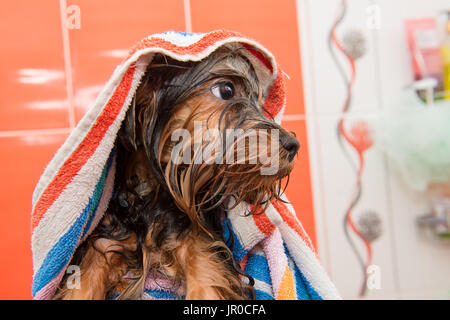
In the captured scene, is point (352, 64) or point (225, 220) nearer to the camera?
point (225, 220)

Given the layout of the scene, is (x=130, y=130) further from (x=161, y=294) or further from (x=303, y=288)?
(x=303, y=288)

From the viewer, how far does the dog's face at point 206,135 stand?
62cm

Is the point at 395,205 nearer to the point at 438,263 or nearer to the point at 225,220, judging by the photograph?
the point at 438,263

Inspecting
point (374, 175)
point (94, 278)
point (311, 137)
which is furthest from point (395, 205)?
point (94, 278)

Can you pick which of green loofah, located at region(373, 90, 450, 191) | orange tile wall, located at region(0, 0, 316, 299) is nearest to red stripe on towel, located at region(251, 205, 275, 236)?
orange tile wall, located at region(0, 0, 316, 299)

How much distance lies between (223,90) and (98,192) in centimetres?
34

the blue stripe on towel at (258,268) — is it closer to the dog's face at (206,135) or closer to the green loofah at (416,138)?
the dog's face at (206,135)

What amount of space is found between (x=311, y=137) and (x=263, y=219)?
72 centimetres

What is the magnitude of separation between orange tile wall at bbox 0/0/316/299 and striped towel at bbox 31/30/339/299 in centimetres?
53

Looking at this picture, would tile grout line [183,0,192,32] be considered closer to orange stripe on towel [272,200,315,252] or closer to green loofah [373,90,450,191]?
orange stripe on towel [272,200,315,252]

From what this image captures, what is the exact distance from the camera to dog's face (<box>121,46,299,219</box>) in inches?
24.5

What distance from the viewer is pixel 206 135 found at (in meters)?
0.63
